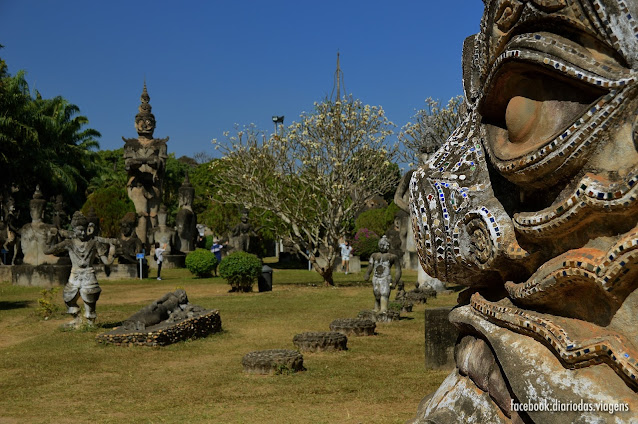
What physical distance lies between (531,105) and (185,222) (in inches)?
1288

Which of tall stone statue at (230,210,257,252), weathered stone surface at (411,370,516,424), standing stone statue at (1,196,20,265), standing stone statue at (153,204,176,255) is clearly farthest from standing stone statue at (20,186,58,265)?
weathered stone surface at (411,370,516,424)

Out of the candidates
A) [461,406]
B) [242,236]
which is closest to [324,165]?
[242,236]

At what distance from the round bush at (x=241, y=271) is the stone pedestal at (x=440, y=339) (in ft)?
37.9

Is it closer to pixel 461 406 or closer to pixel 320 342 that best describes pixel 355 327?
pixel 320 342

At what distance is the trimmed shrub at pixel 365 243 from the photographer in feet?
107

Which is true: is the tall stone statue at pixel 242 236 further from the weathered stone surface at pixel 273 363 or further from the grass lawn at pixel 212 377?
the weathered stone surface at pixel 273 363

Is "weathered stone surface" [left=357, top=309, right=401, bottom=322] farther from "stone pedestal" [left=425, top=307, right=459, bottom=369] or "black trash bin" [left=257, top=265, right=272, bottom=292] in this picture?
"black trash bin" [left=257, top=265, right=272, bottom=292]

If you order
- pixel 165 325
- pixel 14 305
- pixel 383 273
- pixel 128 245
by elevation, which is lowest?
pixel 165 325

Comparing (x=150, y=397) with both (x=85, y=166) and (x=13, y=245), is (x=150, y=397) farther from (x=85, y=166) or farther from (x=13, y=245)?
(x=85, y=166)

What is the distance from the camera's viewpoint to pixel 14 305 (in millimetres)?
17406

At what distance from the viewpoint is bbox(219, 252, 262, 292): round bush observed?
2022cm

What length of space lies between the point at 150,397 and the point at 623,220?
24.4 ft

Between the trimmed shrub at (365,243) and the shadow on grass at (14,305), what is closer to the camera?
the shadow on grass at (14,305)

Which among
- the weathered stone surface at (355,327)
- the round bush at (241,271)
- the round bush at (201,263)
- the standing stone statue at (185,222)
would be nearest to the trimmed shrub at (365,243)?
the standing stone statue at (185,222)
